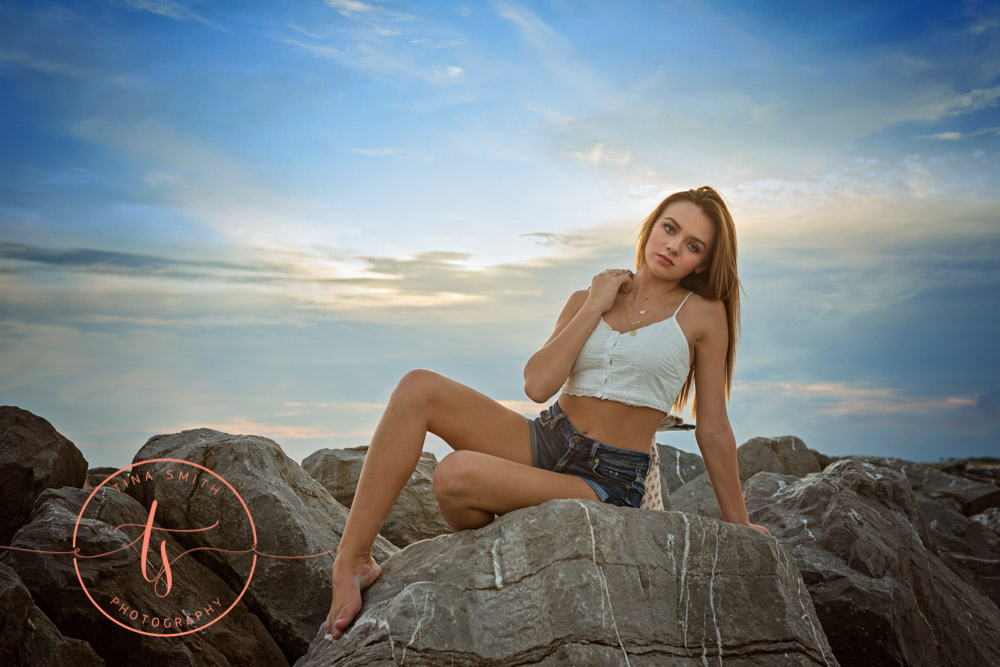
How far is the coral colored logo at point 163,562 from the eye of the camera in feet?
15.1

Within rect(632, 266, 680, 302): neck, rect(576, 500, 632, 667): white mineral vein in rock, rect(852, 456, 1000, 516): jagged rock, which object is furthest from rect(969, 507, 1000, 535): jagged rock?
rect(576, 500, 632, 667): white mineral vein in rock

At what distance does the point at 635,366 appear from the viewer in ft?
15.0

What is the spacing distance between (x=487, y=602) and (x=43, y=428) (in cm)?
414

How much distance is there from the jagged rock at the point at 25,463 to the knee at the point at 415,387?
125 inches

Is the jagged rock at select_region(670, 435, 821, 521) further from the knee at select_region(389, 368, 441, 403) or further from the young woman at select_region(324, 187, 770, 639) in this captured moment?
the knee at select_region(389, 368, 441, 403)

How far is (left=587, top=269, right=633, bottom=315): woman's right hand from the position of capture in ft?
15.5

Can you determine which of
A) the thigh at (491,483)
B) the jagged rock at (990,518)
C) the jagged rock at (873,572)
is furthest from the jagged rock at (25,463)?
the jagged rock at (990,518)

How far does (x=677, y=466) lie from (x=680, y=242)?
555cm

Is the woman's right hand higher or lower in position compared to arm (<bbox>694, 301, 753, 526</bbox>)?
higher

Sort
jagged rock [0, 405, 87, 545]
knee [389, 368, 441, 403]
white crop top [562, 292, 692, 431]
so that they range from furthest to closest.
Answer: jagged rock [0, 405, 87, 545], white crop top [562, 292, 692, 431], knee [389, 368, 441, 403]

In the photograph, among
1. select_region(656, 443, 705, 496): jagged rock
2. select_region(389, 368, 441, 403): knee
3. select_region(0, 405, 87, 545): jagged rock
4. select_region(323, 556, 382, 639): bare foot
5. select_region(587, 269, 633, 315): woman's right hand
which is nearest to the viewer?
select_region(323, 556, 382, 639): bare foot

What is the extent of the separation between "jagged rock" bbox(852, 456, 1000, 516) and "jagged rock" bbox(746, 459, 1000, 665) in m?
5.22

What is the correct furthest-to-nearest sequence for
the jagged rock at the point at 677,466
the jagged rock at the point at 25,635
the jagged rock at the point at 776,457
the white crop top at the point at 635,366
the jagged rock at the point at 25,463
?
the jagged rock at the point at 776,457, the jagged rock at the point at 677,466, the jagged rock at the point at 25,463, the white crop top at the point at 635,366, the jagged rock at the point at 25,635

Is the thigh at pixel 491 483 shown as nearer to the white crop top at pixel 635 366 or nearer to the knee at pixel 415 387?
the knee at pixel 415 387
